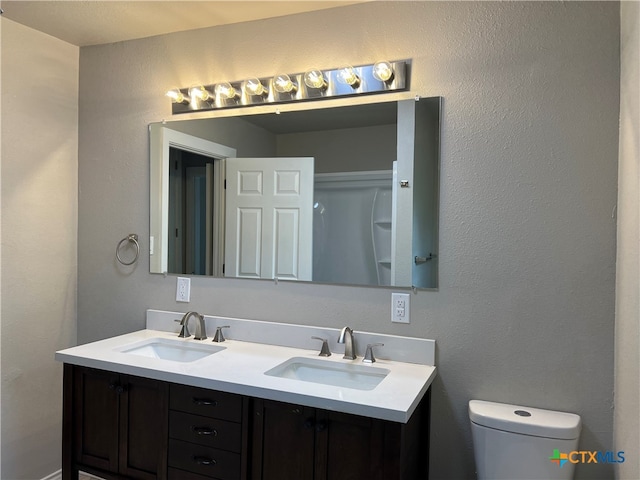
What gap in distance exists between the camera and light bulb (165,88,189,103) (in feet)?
7.40

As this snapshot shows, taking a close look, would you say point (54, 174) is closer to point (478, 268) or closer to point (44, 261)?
point (44, 261)

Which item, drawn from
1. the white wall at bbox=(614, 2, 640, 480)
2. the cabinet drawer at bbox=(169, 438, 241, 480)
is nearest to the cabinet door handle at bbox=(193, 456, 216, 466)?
the cabinet drawer at bbox=(169, 438, 241, 480)

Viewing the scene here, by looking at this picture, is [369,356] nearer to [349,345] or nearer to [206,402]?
[349,345]

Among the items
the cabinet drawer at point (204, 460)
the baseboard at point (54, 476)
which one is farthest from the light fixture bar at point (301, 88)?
the baseboard at point (54, 476)

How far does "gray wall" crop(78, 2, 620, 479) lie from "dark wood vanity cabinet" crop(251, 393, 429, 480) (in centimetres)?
40

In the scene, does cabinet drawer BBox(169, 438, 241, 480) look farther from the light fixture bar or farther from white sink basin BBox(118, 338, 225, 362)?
the light fixture bar

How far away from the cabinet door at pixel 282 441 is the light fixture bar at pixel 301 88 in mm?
1296

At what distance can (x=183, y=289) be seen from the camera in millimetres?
2311

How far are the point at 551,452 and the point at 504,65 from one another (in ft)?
4.55

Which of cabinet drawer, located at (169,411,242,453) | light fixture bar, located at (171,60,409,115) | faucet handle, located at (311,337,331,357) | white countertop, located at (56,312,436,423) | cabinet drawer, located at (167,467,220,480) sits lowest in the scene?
cabinet drawer, located at (167,467,220,480)

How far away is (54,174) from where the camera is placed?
2.45m

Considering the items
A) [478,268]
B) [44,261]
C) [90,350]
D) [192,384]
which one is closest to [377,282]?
[478,268]

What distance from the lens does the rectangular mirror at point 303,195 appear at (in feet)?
6.05

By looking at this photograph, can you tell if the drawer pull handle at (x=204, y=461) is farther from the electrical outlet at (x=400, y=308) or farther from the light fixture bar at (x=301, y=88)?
the light fixture bar at (x=301, y=88)
